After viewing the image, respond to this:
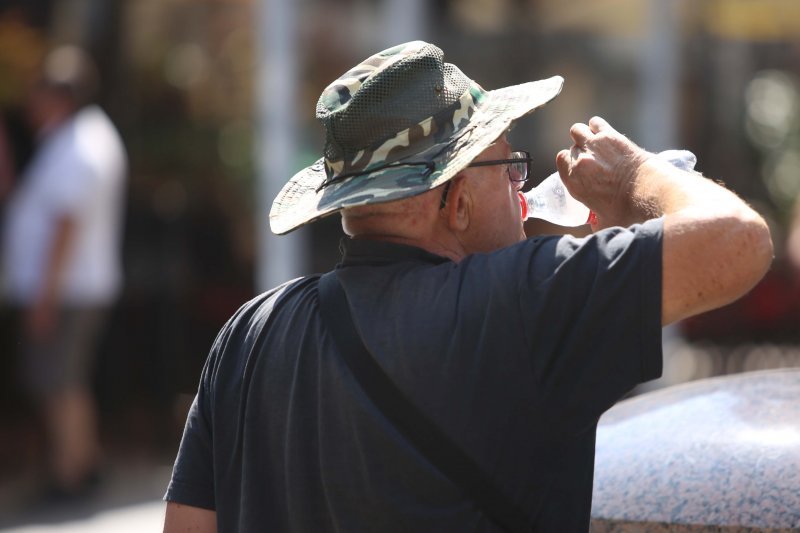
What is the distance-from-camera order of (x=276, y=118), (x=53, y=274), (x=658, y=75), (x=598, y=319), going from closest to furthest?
(x=598, y=319) → (x=53, y=274) → (x=276, y=118) → (x=658, y=75)

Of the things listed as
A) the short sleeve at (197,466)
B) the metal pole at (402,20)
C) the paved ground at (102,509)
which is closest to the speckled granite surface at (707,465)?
the short sleeve at (197,466)

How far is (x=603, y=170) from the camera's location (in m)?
2.23

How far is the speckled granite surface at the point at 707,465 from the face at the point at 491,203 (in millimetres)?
708

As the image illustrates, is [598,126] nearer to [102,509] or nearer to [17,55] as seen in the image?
[102,509]

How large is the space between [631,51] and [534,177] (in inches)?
48.0

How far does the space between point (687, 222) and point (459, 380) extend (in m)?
0.44

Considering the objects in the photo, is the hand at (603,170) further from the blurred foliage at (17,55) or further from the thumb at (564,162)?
the blurred foliage at (17,55)

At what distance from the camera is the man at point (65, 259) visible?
21.7 ft

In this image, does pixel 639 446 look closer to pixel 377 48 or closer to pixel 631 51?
pixel 377 48

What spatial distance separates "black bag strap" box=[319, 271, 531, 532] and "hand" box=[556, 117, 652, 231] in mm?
520

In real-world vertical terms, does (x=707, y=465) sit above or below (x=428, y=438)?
below

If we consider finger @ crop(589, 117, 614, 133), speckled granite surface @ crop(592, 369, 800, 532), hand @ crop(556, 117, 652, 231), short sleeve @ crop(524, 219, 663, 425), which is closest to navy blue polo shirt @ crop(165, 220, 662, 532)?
short sleeve @ crop(524, 219, 663, 425)

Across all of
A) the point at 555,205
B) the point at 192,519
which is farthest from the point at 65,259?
the point at 192,519

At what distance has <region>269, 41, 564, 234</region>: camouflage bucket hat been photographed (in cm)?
213
